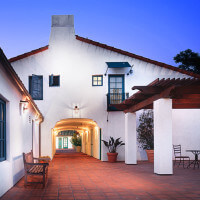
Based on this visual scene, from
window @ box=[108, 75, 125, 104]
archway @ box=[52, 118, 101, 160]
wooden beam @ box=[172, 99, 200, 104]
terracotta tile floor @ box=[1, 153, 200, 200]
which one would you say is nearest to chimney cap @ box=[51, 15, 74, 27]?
window @ box=[108, 75, 125, 104]

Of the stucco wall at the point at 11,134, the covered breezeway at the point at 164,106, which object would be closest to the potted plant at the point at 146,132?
the covered breezeway at the point at 164,106

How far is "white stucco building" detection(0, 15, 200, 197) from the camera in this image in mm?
15938

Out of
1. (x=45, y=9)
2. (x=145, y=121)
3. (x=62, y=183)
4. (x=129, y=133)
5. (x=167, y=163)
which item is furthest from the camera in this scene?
(x=45, y=9)

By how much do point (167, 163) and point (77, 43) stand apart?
9163mm

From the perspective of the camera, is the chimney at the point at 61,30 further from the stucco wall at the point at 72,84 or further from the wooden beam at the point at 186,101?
the wooden beam at the point at 186,101

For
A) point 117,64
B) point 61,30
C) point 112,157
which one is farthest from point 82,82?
point 112,157

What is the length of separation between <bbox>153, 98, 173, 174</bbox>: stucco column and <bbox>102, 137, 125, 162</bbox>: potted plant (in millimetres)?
5632

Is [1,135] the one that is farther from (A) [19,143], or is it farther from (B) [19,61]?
(B) [19,61]

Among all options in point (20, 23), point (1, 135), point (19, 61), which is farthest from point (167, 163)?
point (20, 23)

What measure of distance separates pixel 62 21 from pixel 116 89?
4836 mm

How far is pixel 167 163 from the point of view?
9.57 metres

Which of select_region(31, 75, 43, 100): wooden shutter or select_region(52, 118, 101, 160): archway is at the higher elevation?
select_region(31, 75, 43, 100): wooden shutter

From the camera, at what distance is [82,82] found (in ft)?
52.6

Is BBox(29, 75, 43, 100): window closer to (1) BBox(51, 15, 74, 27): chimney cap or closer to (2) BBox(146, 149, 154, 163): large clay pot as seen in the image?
(1) BBox(51, 15, 74, 27): chimney cap
